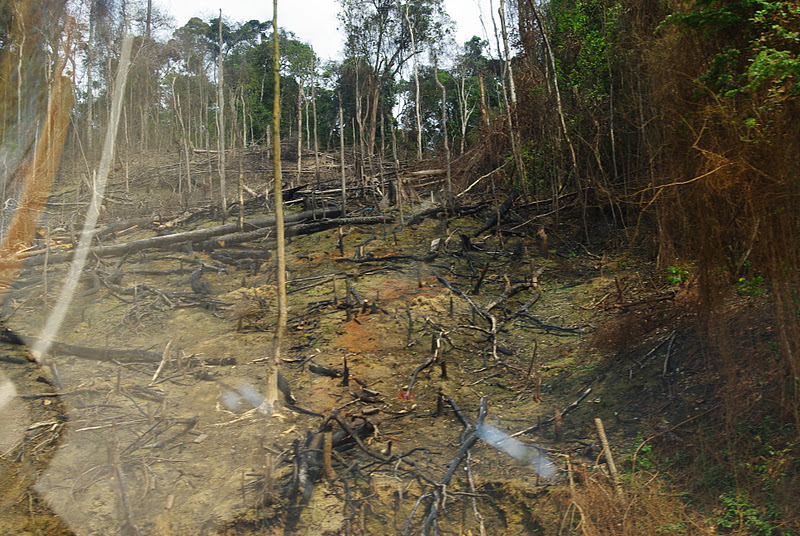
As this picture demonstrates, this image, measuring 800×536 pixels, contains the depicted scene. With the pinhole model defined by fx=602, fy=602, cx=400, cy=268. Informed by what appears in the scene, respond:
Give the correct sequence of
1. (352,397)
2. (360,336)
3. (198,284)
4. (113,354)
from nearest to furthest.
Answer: (352,397) < (113,354) < (360,336) < (198,284)

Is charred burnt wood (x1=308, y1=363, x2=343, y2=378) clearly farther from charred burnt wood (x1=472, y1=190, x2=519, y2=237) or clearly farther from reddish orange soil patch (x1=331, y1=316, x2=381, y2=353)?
charred burnt wood (x1=472, y1=190, x2=519, y2=237)

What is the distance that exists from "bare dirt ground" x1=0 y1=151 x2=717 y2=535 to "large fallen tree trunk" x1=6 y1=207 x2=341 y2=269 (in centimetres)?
160

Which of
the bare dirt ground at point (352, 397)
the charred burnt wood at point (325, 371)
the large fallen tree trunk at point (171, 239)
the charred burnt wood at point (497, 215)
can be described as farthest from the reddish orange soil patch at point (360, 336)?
the large fallen tree trunk at point (171, 239)

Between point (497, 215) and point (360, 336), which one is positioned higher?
point (497, 215)

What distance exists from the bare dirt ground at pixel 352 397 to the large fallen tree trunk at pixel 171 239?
160cm

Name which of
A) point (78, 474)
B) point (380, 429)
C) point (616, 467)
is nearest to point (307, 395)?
point (380, 429)

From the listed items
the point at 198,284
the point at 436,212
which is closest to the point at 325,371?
the point at 198,284

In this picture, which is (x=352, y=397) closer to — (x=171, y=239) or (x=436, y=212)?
(x=436, y=212)

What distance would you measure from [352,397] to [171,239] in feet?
30.7

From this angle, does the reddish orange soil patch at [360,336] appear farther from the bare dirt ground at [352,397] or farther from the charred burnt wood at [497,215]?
the charred burnt wood at [497,215]

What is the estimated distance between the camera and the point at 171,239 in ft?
51.8

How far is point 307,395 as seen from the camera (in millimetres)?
8617

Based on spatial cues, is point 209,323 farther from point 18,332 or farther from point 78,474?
point 78,474

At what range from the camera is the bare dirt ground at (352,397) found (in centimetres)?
641
